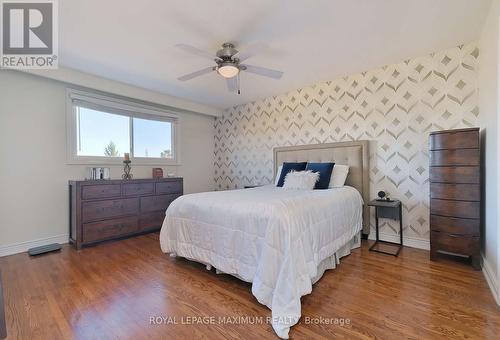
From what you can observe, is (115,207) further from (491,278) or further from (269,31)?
(491,278)

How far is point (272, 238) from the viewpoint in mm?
1672

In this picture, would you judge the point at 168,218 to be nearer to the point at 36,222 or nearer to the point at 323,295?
the point at 323,295

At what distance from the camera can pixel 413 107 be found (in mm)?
2900

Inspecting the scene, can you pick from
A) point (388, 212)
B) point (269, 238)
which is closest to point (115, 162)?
point (269, 238)

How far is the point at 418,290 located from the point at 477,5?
2.39 meters

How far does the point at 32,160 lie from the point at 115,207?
114 cm

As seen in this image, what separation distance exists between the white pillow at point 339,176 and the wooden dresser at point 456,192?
95 cm

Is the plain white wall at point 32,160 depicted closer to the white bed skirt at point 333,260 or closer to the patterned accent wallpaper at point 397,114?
the white bed skirt at point 333,260

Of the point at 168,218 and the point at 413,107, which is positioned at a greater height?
the point at 413,107

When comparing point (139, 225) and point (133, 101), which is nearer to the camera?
point (139, 225)

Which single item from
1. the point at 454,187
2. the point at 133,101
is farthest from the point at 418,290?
the point at 133,101

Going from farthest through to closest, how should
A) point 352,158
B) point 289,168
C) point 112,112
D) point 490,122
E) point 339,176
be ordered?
point 112,112
point 289,168
point 352,158
point 339,176
point 490,122

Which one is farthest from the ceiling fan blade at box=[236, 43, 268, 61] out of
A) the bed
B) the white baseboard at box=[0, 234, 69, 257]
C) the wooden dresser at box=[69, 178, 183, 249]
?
the white baseboard at box=[0, 234, 69, 257]
